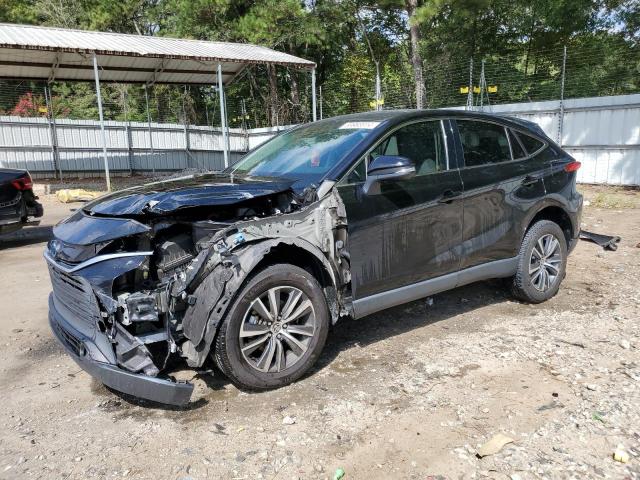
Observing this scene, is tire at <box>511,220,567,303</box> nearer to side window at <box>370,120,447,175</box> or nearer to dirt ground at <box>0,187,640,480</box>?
dirt ground at <box>0,187,640,480</box>

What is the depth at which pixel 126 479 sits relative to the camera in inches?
102

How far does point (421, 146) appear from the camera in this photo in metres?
4.20

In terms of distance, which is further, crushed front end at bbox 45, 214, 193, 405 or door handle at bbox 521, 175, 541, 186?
door handle at bbox 521, 175, 541, 186

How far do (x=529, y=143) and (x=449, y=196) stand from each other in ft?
4.49

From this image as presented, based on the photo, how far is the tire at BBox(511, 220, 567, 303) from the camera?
4797 millimetres

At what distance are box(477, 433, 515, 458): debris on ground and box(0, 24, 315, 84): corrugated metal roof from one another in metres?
12.9

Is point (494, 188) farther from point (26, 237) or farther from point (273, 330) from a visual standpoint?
point (26, 237)

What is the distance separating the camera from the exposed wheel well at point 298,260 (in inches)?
133

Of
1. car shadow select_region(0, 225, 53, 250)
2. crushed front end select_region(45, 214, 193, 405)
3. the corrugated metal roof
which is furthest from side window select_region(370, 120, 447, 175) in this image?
the corrugated metal roof

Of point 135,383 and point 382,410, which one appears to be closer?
point 135,383

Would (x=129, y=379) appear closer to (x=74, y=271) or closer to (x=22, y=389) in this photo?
(x=74, y=271)

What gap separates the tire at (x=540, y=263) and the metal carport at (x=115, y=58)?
1152 centimetres

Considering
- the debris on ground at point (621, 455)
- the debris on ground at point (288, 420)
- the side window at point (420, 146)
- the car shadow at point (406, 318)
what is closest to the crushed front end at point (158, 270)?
the debris on ground at point (288, 420)

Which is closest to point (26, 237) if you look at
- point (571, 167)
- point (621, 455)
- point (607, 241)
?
point (571, 167)
